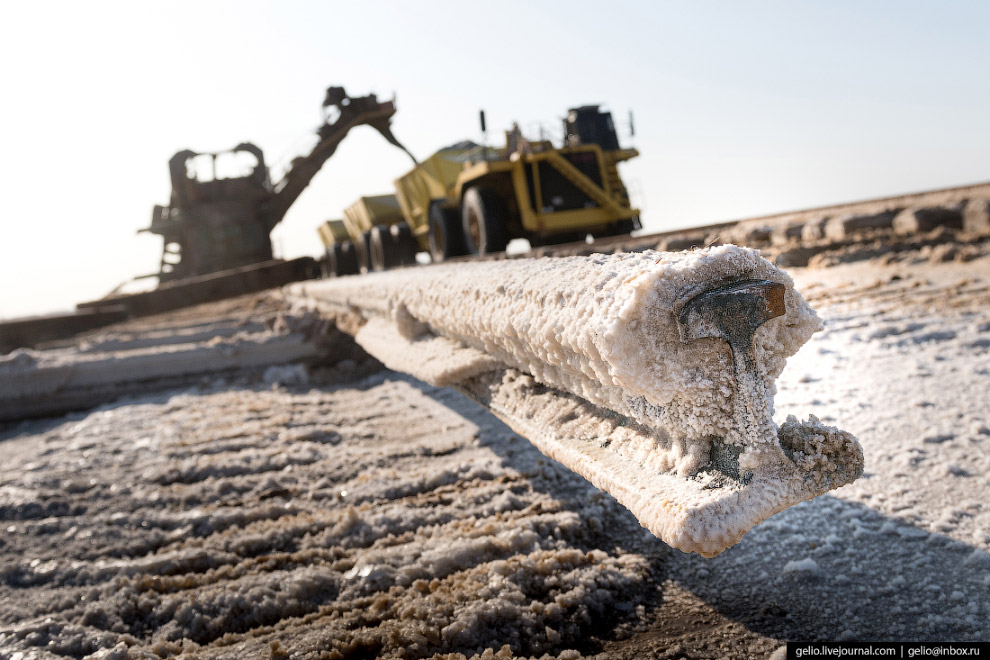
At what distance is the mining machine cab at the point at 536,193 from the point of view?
666 cm

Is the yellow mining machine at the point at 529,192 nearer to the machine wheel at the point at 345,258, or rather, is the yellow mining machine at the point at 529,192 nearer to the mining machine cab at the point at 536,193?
the mining machine cab at the point at 536,193

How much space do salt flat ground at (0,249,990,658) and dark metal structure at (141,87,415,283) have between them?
37.4ft

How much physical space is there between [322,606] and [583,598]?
25.9 inches

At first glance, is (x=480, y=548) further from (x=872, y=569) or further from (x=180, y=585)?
(x=872, y=569)

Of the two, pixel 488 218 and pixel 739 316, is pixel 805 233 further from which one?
pixel 739 316

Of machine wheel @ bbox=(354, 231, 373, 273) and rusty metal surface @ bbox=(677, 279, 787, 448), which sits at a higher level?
machine wheel @ bbox=(354, 231, 373, 273)

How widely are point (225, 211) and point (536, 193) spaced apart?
31.2 feet

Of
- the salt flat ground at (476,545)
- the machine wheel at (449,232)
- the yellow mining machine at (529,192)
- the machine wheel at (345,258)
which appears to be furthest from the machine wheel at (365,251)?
the salt flat ground at (476,545)

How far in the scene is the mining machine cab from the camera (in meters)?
6.66

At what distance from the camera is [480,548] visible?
182 cm

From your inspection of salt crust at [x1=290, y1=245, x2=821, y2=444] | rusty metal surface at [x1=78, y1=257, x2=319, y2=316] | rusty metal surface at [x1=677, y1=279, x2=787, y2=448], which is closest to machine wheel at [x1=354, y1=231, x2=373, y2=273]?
rusty metal surface at [x1=78, y1=257, x2=319, y2=316]

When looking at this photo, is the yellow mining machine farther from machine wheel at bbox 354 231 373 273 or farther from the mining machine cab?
machine wheel at bbox 354 231 373 273

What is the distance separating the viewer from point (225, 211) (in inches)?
546

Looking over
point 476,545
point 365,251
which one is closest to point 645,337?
point 476,545
